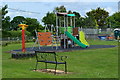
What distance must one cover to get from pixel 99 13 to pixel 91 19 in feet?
21.9

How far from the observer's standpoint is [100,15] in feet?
265

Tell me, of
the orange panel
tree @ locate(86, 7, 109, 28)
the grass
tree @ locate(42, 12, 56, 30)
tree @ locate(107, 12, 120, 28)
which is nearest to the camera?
the grass

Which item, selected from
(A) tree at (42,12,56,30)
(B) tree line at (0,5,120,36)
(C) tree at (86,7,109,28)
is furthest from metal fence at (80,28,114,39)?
(C) tree at (86,7,109,28)

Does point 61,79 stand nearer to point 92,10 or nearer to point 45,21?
point 45,21

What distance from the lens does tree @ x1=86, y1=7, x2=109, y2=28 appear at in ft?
Answer: 264

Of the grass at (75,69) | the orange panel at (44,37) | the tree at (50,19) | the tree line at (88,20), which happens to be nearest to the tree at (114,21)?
the tree line at (88,20)

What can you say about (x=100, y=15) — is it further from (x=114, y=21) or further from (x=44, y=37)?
(x=44, y=37)

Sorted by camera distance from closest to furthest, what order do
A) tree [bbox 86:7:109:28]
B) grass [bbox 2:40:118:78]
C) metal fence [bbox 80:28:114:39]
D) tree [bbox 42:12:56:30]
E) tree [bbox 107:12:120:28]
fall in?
grass [bbox 2:40:118:78], metal fence [bbox 80:28:114:39], tree [bbox 42:12:56:30], tree [bbox 107:12:120:28], tree [bbox 86:7:109:28]

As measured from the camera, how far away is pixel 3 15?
165 ft

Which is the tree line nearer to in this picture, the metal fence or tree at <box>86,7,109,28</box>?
tree at <box>86,7,109,28</box>

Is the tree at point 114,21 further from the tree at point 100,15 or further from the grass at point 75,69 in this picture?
the grass at point 75,69

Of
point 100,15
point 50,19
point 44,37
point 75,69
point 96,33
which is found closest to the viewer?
point 75,69

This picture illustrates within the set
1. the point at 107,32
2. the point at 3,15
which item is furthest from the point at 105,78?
the point at 107,32

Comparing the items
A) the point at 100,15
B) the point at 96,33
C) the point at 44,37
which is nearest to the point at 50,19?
the point at 96,33
